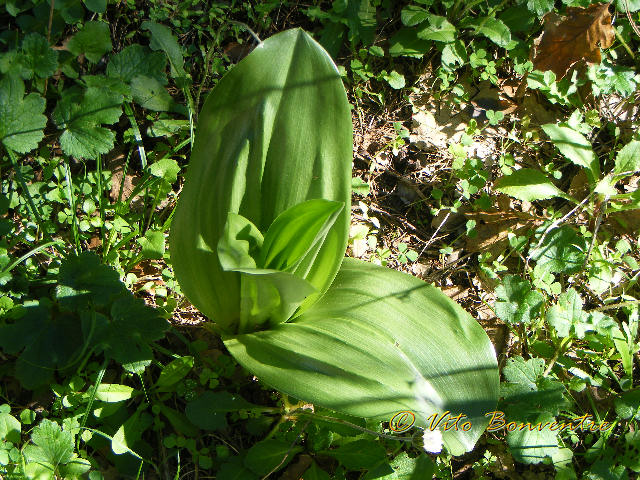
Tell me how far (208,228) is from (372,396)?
0.65 meters

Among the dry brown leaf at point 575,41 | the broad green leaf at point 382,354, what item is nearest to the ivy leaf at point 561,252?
the broad green leaf at point 382,354

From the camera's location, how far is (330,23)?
2.65m

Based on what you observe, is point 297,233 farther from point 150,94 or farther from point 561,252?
point 561,252

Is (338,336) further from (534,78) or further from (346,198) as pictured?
(534,78)

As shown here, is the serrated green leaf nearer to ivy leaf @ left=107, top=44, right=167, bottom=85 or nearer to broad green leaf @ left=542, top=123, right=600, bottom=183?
ivy leaf @ left=107, top=44, right=167, bottom=85

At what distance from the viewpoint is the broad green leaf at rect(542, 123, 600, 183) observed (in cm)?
249

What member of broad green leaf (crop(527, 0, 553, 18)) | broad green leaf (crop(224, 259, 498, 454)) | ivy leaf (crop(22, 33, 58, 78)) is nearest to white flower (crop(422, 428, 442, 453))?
broad green leaf (crop(224, 259, 498, 454))

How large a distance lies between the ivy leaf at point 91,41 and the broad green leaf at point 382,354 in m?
1.30

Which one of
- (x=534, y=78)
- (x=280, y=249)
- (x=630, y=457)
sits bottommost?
(x=630, y=457)

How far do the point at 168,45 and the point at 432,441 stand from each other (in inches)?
70.6

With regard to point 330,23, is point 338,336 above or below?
below

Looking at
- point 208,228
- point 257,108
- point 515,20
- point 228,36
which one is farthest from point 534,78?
point 208,228

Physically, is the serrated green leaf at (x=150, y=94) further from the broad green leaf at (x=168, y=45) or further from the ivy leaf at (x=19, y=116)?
the ivy leaf at (x=19, y=116)

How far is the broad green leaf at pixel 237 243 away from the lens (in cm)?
145
